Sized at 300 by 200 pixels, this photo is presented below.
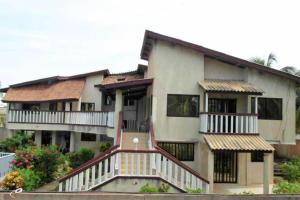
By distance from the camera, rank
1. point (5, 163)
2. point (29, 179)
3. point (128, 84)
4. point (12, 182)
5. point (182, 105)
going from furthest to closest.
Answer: point (182, 105), point (128, 84), point (5, 163), point (29, 179), point (12, 182)

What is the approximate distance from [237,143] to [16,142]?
16945mm

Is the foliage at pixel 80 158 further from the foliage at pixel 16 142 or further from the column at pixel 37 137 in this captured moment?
the column at pixel 37 137

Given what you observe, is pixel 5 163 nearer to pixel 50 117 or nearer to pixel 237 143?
pixel 50 117

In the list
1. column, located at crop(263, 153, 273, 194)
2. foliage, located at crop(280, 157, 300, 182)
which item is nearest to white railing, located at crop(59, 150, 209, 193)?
column, located at crop(263, 153, 273, 194)

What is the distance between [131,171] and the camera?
38.9ft

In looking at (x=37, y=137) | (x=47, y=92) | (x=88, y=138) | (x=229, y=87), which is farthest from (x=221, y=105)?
(x=37, y=137)

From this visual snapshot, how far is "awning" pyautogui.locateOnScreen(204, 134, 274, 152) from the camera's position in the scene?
14227mm

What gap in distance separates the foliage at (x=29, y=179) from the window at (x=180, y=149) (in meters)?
6.42

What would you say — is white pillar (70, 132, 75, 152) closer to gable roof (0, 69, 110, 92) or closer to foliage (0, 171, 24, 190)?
gable roof (0, 69, 110, 92)

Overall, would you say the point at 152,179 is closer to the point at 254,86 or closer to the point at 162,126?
the point at 162,126

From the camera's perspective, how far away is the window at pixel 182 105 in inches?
677

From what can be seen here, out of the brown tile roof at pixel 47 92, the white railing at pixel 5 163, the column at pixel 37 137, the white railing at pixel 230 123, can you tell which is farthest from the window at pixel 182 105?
the column at pixel 37 137

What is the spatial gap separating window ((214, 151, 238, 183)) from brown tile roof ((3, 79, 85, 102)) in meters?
12.2

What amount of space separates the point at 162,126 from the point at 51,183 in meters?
6.45
